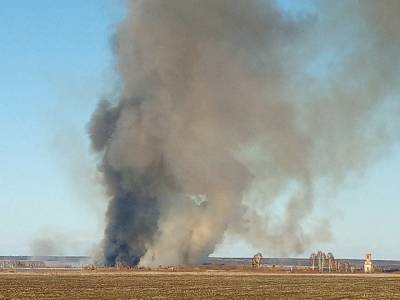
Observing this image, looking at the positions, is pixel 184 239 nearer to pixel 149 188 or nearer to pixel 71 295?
pixel 149 188

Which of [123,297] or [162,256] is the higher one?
[162,256]

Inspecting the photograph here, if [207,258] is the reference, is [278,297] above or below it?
below

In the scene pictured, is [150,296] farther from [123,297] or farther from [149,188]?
[149,188]

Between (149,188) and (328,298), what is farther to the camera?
(149,188)

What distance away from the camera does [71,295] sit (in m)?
39.0

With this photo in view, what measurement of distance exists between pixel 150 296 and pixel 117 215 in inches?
2813

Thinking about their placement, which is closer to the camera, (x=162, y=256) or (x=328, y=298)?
(x=328, y=298)

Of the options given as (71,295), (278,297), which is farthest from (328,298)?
(71,295)

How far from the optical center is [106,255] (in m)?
109

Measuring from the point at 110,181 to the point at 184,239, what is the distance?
45.8ft

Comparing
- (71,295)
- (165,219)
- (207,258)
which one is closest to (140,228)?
(165,219)

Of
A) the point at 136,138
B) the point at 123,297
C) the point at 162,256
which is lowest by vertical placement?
the point at 123,297

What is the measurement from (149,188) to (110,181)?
6683 mm

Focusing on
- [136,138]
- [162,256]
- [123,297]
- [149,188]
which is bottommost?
[123,297]
